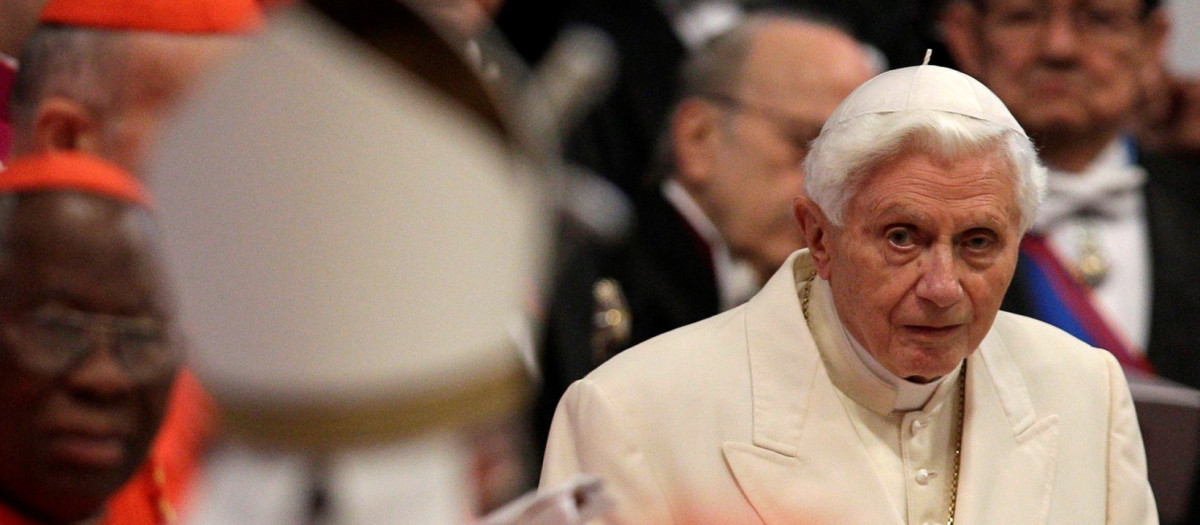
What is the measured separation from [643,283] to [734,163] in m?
0.53

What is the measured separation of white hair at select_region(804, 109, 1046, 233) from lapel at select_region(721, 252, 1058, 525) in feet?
0.99

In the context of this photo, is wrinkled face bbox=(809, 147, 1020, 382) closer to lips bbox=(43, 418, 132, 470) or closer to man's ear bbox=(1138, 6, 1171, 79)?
lips bbox=(43, 418, 132, 470)

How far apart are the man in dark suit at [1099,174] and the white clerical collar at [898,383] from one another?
2.08 meters

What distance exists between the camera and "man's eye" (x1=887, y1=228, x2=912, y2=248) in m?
2.64

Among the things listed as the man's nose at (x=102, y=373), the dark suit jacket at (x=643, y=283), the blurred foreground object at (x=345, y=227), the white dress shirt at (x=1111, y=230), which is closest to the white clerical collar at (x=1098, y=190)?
the white dress shirt at (x=1111, y=230)

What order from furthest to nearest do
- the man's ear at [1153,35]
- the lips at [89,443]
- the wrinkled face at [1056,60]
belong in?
the man's ear at [1153,35], the wrinkled face at [1056,60], the lips at [89,443]

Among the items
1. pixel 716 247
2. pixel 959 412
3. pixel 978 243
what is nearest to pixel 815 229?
pixel 978 243

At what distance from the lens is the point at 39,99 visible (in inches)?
88.4

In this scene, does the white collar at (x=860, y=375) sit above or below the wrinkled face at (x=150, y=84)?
below

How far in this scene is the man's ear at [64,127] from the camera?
6.15 ft

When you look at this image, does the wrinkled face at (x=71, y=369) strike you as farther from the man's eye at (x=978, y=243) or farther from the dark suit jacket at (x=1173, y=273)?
the dark suit jacket at (x=1173, y=273)

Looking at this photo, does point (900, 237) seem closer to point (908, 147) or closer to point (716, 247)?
point (908, 147)

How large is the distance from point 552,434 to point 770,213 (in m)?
2.18

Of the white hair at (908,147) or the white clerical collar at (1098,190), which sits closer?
the white hair at (908,147)
